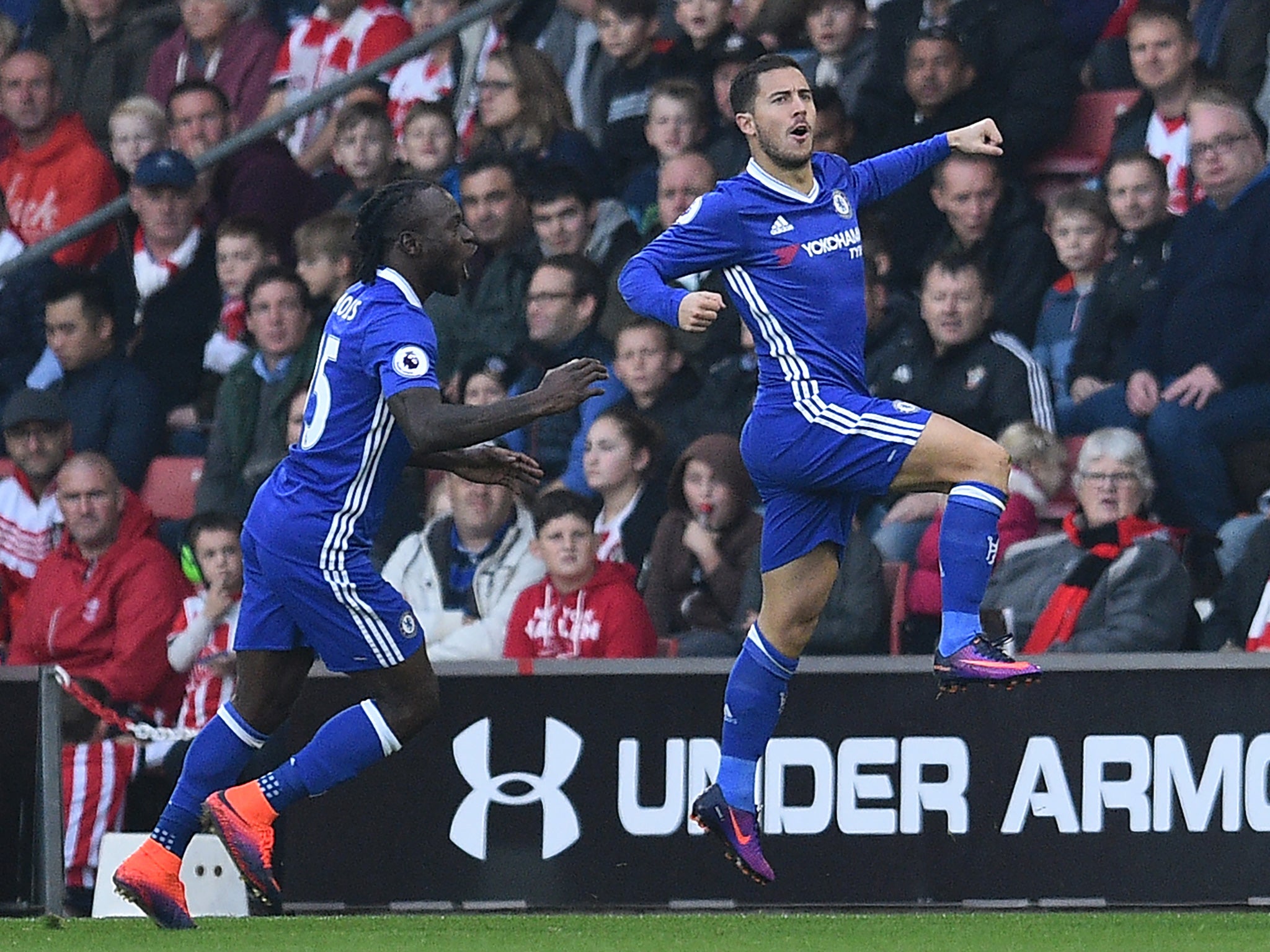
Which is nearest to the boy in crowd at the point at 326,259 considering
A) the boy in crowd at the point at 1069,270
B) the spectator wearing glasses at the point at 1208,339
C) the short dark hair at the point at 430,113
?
the short dark hair at the point at 430,113

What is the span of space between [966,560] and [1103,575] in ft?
6.51

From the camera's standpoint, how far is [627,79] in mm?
11352

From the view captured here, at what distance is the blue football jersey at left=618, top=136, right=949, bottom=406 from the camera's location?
22.6ft

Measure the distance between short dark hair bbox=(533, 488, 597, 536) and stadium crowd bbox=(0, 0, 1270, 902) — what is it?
0.02 meters

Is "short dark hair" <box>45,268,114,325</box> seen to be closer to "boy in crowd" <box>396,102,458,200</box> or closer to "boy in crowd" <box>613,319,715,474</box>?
"boy in crowd" <box>396,102,458,200</box>

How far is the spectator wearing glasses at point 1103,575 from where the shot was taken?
8484mm

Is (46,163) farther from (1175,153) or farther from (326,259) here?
(1175,153)

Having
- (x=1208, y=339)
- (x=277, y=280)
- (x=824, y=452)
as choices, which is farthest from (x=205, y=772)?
(x=1208, y=339)

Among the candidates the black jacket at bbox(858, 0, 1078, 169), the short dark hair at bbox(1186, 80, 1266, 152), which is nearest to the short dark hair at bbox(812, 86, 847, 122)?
the black jacket at bbox(858, 0, 1078, 169)

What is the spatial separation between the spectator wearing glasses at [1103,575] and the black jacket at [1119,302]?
717 millimetres

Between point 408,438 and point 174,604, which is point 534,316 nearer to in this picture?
point 174,604

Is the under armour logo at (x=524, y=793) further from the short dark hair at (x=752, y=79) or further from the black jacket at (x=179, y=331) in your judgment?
the black jacket at (x=179, y=331)

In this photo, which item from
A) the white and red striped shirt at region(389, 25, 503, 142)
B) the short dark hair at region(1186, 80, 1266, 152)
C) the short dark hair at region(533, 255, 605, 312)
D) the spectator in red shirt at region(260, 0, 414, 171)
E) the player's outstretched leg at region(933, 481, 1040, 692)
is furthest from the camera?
the spectator in red shirt at region(260, 0, 414, 171)

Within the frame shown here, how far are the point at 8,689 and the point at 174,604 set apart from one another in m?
1.79
